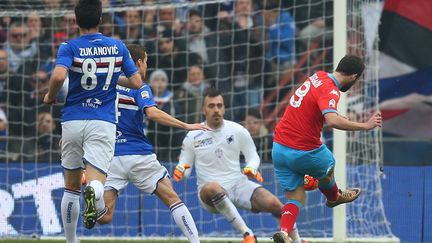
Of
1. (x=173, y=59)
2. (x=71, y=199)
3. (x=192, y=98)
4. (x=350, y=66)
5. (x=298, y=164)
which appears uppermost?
(x=173, y=59)

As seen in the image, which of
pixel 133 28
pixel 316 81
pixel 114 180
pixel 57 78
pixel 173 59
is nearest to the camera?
pixel 57 78

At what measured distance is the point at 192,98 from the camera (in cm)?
1518

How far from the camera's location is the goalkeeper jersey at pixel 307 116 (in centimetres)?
998

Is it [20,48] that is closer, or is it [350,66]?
[350,66]

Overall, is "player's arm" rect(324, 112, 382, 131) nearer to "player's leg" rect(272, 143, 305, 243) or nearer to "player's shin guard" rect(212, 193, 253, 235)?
"player's leg" rect(272, 143, 305, 243)

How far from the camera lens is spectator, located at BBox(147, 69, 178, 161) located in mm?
15070

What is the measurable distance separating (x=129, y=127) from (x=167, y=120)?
1.09 meters

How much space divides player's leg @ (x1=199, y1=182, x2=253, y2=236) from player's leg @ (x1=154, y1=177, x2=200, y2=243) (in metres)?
1.60

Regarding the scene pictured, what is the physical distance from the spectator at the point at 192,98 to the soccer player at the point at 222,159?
8.02ft

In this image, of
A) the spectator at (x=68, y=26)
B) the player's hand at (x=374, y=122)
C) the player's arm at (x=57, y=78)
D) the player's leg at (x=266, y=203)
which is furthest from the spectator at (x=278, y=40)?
the player's arm at (x=57, y=78)

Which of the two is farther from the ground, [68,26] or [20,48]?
[68,26]

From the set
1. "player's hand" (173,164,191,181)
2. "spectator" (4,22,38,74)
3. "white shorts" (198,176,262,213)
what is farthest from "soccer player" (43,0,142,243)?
"spectator" (4,22,38,74)

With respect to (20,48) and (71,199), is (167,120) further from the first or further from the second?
(20,48)

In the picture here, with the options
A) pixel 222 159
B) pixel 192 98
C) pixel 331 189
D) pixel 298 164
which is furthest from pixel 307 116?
pixel 192 98
